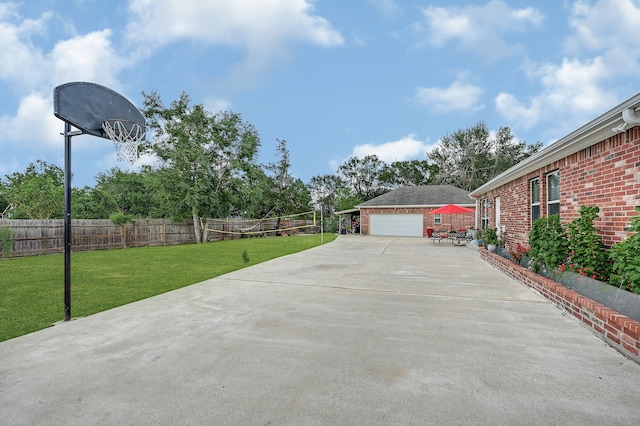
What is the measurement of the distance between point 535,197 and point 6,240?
58.3ft

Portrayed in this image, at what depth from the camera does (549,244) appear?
521 centimetres

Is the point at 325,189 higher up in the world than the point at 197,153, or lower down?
lower down

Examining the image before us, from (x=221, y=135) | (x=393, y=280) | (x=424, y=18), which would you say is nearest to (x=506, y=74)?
(x=424, y=18)

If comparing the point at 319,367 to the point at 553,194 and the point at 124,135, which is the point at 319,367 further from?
the point at 553,194

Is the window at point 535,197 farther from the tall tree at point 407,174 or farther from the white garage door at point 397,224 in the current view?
the tall tree at point 407,174

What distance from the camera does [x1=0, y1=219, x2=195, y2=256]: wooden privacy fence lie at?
12969 mm

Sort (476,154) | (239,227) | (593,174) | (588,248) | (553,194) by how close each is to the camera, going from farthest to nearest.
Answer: (476,154), (239,227), (553,194), (593,174), (588,248)

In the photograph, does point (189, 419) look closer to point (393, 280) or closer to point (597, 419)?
point (597, 419)

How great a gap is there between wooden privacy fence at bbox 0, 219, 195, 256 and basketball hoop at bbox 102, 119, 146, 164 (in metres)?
10.9

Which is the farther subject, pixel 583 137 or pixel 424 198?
pixel 424 198

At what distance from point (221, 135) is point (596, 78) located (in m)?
21.8

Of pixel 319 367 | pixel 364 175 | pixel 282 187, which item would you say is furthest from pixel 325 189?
pixel 319 367

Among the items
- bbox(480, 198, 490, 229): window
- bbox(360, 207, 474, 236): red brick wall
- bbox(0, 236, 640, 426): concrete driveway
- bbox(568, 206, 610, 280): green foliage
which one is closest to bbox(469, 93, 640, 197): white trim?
bbox(568, 206, 610, 280): green foliage

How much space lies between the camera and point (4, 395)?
2.41 meters
